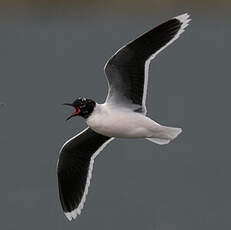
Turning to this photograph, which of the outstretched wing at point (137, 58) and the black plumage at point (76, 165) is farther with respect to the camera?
the black plumage at point (76, 165)

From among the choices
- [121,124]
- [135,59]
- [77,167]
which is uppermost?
[135,59]

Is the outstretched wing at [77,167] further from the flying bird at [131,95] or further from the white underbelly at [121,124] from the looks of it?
the white underbelly at [121,124]

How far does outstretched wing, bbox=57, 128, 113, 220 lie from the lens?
709 centimetres

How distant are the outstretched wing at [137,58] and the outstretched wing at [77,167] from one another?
22.5 inches

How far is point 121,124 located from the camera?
6.54 meters

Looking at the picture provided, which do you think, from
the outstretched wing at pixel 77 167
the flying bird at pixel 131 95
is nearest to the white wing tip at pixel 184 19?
the flying bird at pixel 131 95

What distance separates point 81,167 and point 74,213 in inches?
11.1

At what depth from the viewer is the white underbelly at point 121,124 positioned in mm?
6500

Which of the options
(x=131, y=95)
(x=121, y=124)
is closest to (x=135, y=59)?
(x=131, y=95)

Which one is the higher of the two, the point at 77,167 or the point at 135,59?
the point at 135,59

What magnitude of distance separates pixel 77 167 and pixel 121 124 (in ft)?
2.30

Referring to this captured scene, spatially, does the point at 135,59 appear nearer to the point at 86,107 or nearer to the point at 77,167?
the point at 86,107

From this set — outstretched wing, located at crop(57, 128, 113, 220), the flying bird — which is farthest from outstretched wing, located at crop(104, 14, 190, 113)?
outstretched wing, located at crop(57, 128, 113, 220)

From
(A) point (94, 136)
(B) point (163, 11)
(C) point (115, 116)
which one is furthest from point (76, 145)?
(B) point (163, 11)
